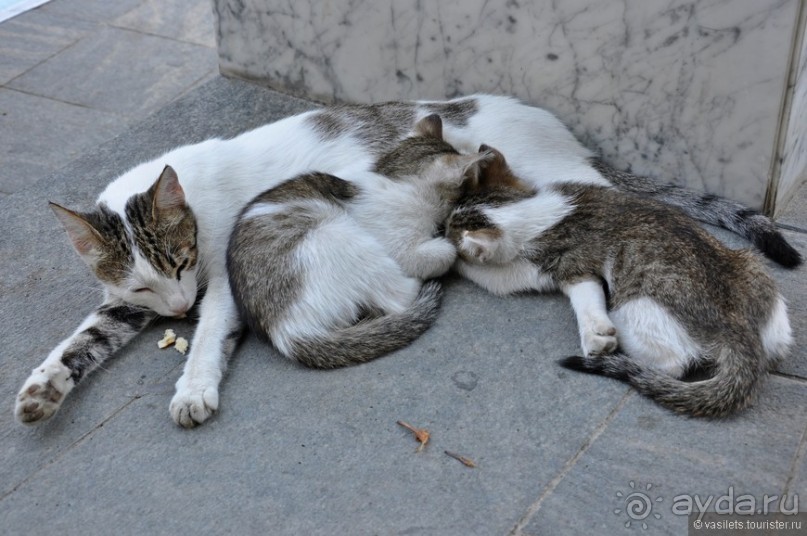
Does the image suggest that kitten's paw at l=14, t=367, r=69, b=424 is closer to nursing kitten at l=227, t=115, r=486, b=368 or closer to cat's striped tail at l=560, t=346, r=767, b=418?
nursing kitten at l=227, t=115, r=486, b=368

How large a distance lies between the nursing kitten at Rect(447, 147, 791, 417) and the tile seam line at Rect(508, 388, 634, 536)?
0.37ft

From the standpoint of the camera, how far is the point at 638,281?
12.7 feet

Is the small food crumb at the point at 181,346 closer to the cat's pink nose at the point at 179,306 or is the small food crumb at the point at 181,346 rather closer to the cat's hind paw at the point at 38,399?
the cat's pink nose at the point at 179,306

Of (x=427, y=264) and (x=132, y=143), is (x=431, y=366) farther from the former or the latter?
(x=132, y=143)

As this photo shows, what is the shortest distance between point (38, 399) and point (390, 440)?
4.89ft

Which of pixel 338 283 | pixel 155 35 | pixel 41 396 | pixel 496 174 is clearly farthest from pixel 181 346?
pixel 155 35

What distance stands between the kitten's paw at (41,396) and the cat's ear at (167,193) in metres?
0.82

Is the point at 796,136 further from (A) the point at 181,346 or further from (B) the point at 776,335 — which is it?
(A) the point at 181,346

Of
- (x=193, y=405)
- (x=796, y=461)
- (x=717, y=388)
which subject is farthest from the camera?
(x=193, y=405)

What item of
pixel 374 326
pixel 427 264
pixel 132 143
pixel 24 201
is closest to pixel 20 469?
pixel 374 326

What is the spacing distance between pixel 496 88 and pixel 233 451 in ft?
8.52

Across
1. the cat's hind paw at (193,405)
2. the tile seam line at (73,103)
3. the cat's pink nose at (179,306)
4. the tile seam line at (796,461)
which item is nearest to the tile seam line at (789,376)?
the tile seam line at (796,461)

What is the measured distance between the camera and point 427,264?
4398mm

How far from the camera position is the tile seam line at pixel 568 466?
3.21 meters
